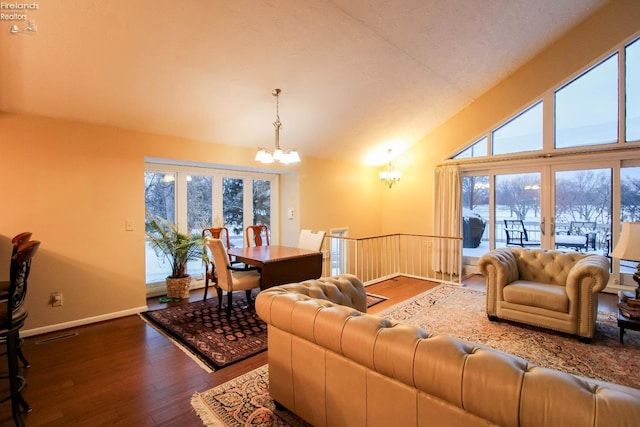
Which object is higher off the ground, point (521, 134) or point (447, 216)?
point (521, 134)

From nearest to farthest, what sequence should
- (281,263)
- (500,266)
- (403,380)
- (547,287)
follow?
(403,380)
(547,287)
(500,266)
(281,263)

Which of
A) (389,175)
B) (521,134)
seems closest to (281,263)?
(389,175)

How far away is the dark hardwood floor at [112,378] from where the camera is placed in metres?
1.97

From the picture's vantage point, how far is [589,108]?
4844mm

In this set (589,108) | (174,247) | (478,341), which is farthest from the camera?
(589,108)

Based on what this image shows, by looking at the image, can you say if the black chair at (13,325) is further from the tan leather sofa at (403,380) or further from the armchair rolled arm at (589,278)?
the armchair rolled arm at (589,278)

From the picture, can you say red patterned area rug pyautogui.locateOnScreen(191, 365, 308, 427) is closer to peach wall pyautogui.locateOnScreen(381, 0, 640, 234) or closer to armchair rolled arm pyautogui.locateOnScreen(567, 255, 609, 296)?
armchair rolled arm pyautogui.locateOnScreen(567, 255, 609, 296)

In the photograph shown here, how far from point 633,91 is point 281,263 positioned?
18.7 ft

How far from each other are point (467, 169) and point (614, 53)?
2.60m

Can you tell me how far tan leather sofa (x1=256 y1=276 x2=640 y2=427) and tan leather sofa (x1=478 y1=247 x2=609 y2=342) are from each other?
7.29 ft

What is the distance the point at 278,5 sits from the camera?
2838 millimetres

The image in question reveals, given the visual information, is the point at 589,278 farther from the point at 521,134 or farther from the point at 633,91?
the point at 633,91

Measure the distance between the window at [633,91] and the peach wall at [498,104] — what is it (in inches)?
9.4

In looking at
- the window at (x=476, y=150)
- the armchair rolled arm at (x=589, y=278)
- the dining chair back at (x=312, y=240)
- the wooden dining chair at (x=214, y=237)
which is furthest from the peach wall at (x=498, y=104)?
the wooden dining chair at (x=214, y=237)
